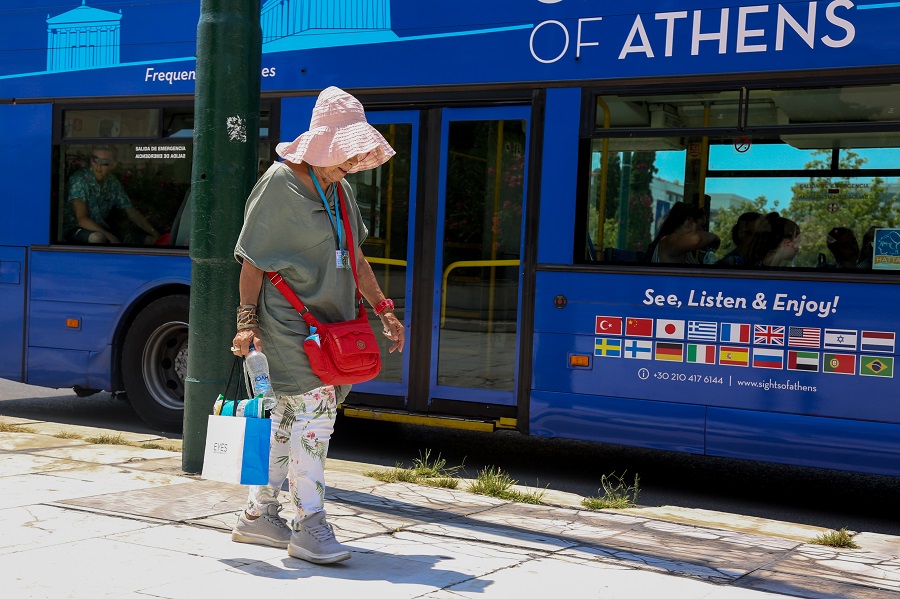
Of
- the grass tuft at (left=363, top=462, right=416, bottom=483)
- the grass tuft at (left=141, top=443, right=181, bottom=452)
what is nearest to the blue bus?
the grass tuft at (left=363, top=462, right=416, bottom=483)

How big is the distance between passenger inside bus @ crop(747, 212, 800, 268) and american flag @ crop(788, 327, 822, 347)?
1.31 feet

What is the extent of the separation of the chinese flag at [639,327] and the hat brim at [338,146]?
2661mm

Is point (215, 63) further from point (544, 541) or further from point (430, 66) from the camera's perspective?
point (544, 541)

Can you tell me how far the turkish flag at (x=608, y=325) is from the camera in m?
7.03

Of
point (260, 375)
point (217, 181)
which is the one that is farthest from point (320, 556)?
point (217, 181)

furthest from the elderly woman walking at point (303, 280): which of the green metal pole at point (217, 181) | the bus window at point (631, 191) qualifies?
the bus window at point (631, 191)

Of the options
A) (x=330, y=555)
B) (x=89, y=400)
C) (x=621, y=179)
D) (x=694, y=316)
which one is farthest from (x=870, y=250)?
(x=89, y=400)

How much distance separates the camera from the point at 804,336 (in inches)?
257

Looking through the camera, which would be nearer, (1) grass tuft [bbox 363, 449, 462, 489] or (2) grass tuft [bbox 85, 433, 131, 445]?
(1) grass tuft [bbox 363, 449, 462, 489]

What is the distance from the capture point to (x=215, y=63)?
637 cm

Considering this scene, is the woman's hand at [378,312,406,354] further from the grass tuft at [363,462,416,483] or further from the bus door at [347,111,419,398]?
the bus door at [347,111,419,398]

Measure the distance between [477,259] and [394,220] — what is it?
2.27 ft

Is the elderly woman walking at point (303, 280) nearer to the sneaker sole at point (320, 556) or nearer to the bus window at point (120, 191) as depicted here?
the sneaker sole at point (320, 556)

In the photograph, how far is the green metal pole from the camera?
6.36 meters
